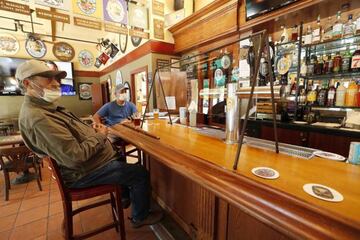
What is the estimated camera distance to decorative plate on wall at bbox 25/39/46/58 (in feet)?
20.6

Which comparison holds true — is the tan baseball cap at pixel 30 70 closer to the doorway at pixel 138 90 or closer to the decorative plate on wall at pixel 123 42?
the doorway at pixel 138 90

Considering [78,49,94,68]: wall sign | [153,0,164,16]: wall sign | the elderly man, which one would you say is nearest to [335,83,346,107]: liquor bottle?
the elderly man

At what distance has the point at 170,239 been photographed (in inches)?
66.5

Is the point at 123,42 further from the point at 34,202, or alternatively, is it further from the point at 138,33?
the point at 34,202

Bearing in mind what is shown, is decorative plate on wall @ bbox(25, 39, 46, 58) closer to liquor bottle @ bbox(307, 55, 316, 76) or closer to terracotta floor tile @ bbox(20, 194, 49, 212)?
terracotta floor tile @ bbox(20, 194, 49, 212)

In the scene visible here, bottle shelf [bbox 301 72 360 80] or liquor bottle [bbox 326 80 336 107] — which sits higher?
bottle shelf [bbox 301 72 360 80]

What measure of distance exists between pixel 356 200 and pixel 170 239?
154 cm

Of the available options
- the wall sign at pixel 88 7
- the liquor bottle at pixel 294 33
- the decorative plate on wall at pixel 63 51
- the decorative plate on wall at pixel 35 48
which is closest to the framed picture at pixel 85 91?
the decorative plate on wall at pixel 63 51

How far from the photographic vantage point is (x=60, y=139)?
1241 mm

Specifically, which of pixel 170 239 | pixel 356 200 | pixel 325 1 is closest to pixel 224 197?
pixel 356 200

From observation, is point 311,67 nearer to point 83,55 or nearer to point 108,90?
point 108,90

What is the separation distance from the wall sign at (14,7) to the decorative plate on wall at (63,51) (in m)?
5.26

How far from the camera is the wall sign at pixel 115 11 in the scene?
2.83 metres

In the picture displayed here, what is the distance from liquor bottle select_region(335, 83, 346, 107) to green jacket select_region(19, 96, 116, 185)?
267cm
